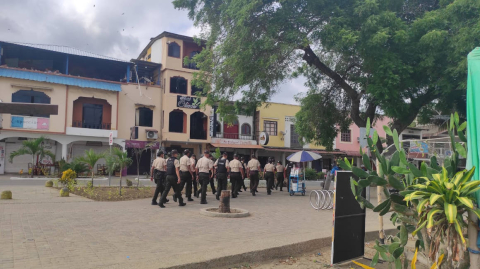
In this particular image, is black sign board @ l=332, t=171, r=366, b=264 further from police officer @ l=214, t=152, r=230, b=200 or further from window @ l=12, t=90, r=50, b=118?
window @ l=12, t=90, r=50, b=118

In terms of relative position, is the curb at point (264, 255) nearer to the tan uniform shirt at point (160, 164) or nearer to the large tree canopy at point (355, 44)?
the tan uniform shirt at point (160, 164)

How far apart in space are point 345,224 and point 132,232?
3.85m

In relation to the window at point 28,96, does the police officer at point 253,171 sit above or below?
below

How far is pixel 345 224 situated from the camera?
18.6 feet

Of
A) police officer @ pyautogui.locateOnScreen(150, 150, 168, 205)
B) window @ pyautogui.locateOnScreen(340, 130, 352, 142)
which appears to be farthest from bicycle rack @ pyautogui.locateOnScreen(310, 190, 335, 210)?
window @ pyautogui.locateOnScreen(340, 130, 352, 142)

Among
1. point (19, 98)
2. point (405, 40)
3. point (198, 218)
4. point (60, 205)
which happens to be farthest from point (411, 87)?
point (19, 98)

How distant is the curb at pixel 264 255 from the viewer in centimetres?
509

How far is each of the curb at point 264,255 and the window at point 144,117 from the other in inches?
1024

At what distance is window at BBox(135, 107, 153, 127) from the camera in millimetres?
30808

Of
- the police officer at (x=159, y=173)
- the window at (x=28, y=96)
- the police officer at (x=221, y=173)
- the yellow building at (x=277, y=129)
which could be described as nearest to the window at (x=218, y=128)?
the yellow building at (x=277, y=129)

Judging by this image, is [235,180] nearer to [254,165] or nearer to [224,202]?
[254,165]

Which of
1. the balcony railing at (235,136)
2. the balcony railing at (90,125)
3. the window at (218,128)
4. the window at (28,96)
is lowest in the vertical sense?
the balcony railing at (235,136)

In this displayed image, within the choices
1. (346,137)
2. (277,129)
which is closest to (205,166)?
(277,129)

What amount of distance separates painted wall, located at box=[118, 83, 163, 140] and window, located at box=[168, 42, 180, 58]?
301 centimetres
